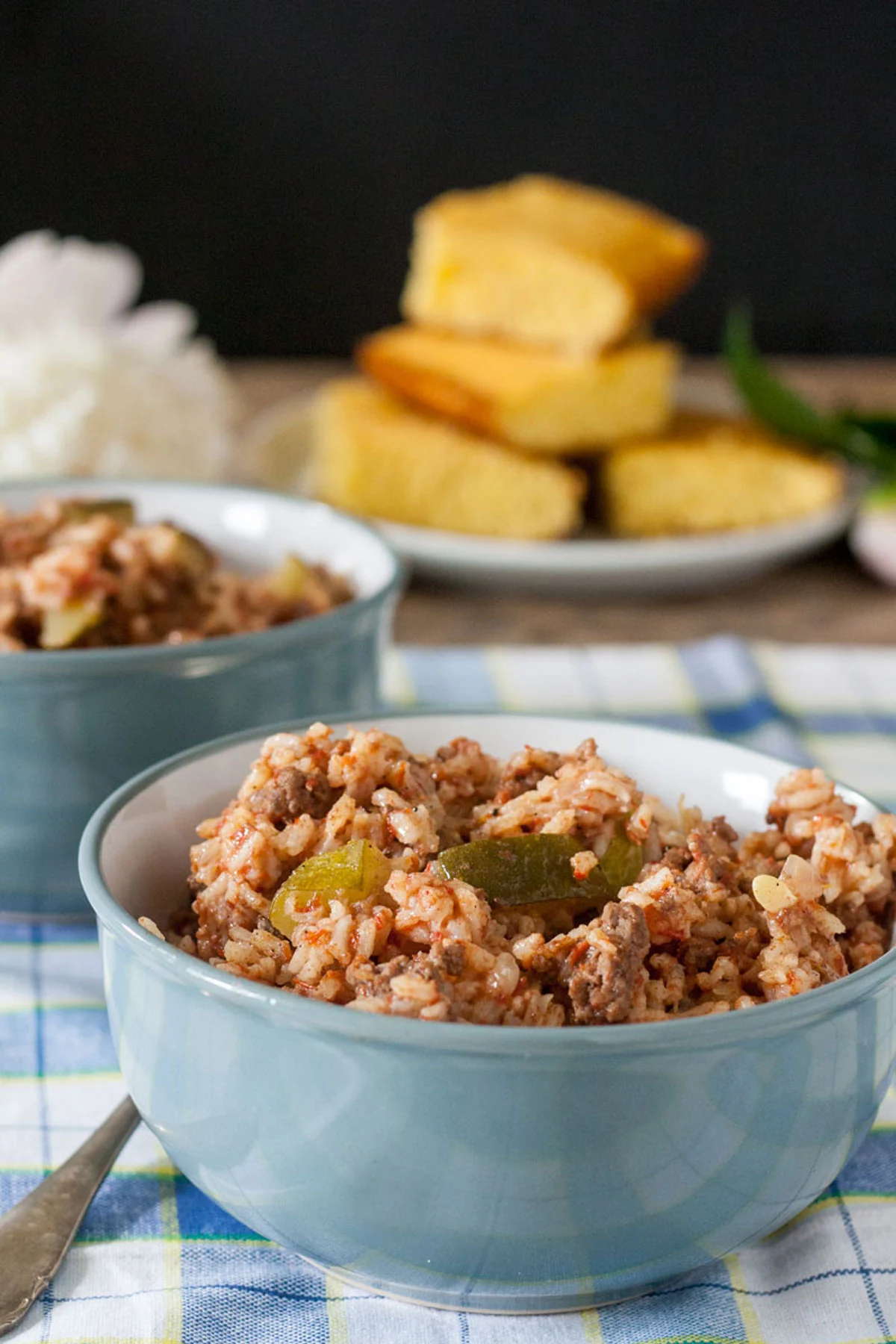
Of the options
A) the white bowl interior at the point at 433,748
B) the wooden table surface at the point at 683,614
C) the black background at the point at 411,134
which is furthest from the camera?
the black background at the point at 411,134

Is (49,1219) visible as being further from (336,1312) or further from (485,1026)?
(485,1026)

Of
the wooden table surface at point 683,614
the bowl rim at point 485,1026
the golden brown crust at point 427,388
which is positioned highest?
the bowl rim at point 485,1026

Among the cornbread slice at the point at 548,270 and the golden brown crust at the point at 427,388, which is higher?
the cornbread slice at the point at 548,270

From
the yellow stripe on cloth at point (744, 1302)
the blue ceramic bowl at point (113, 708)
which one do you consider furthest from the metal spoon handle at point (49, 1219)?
the yellow stripe on cloth at point (744, 1302)

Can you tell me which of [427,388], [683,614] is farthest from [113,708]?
[427,388]

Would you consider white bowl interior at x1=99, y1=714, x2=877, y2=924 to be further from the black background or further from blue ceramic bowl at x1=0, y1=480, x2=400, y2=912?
the black background

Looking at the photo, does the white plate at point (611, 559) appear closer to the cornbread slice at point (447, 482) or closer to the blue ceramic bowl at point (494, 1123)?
the cornbread slice at point (447, 482)
